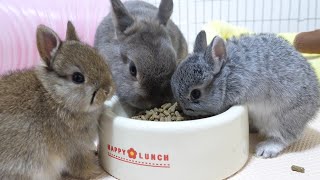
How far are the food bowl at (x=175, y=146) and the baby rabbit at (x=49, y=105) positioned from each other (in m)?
0.14

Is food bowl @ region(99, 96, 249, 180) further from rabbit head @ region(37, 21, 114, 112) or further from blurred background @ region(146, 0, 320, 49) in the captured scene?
blurred background @ region(146, 0, 320, 49)

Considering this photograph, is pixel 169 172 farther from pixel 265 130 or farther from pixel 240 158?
pixel 265 130

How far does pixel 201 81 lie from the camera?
1597mm

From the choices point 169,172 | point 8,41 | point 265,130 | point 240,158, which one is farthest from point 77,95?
point 8,41

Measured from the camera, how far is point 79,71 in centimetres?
137

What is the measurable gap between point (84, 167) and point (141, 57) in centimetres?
52

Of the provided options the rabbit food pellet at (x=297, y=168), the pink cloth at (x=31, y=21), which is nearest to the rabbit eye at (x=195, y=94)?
the rabbit food pellet at (x=297, y=168)

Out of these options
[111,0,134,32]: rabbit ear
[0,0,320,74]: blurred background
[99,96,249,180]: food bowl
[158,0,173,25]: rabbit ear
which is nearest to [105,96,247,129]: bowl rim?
[99,96,249,180]: food bowl

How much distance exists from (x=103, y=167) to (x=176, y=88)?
1.44ft

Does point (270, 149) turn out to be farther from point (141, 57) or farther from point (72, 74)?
point (72, 74)

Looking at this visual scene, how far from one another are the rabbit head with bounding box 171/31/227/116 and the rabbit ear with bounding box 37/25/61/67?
50 centimetres

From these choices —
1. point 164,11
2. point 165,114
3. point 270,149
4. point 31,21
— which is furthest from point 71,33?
point 31,21

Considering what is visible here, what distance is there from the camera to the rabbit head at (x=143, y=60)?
1.69 metres

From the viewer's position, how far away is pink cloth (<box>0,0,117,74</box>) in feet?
8.82
